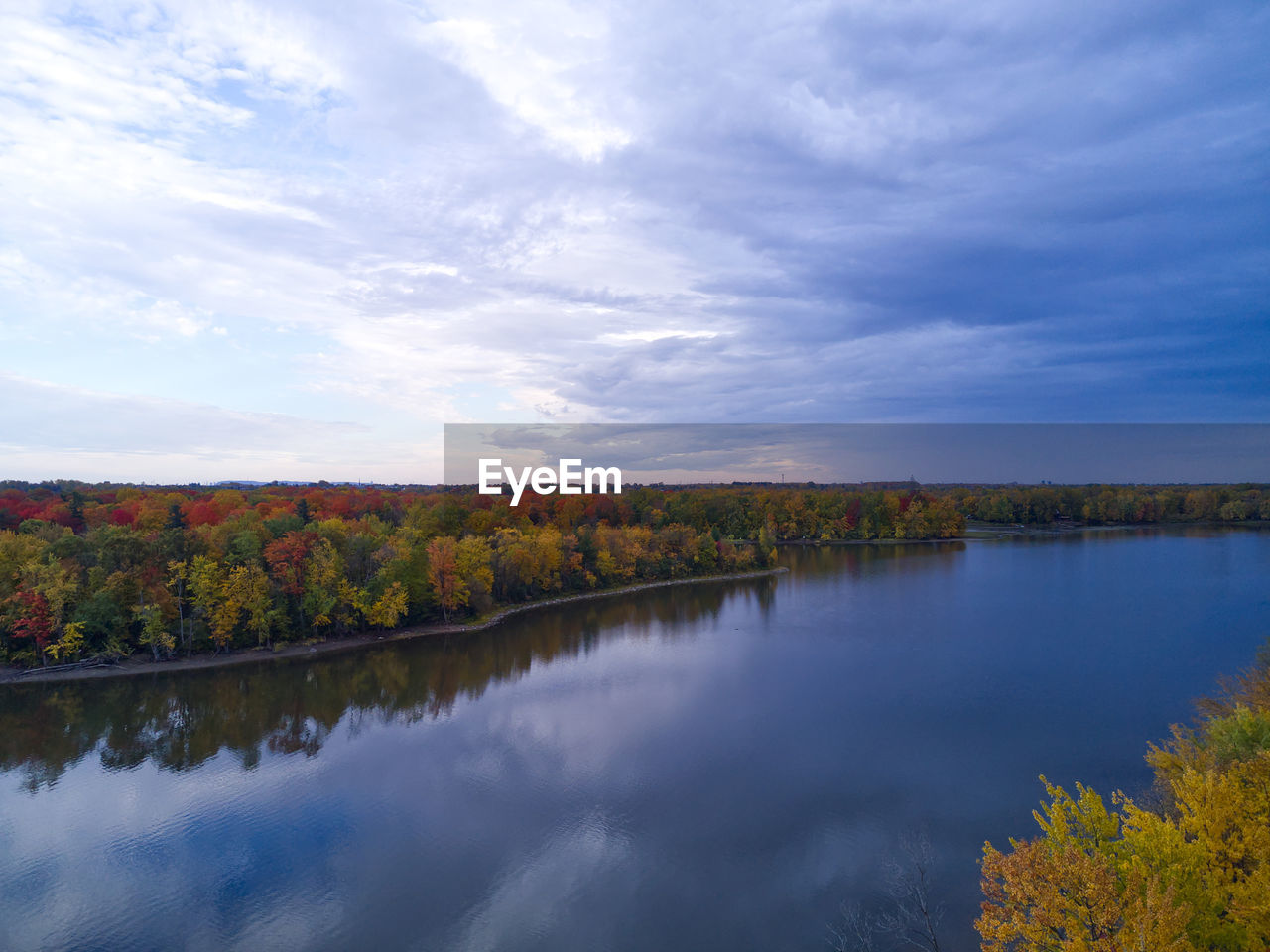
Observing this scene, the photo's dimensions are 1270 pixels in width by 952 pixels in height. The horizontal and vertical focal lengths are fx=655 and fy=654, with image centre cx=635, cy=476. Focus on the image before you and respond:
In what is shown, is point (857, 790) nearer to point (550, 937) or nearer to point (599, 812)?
point (599, 812)

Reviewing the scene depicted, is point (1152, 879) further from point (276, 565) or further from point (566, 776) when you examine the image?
point (276, 565)

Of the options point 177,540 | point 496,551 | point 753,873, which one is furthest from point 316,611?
point 753,873

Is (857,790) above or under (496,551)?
under

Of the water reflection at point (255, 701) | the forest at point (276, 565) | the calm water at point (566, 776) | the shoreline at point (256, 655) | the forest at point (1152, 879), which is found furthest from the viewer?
the forest at point (276, 565)

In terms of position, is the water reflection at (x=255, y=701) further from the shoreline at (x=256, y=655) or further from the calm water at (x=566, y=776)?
the shoreline at (x=256, y=655)

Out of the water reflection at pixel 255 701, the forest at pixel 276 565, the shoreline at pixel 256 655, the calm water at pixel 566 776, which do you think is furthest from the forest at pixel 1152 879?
the forest at pixel 276 565
